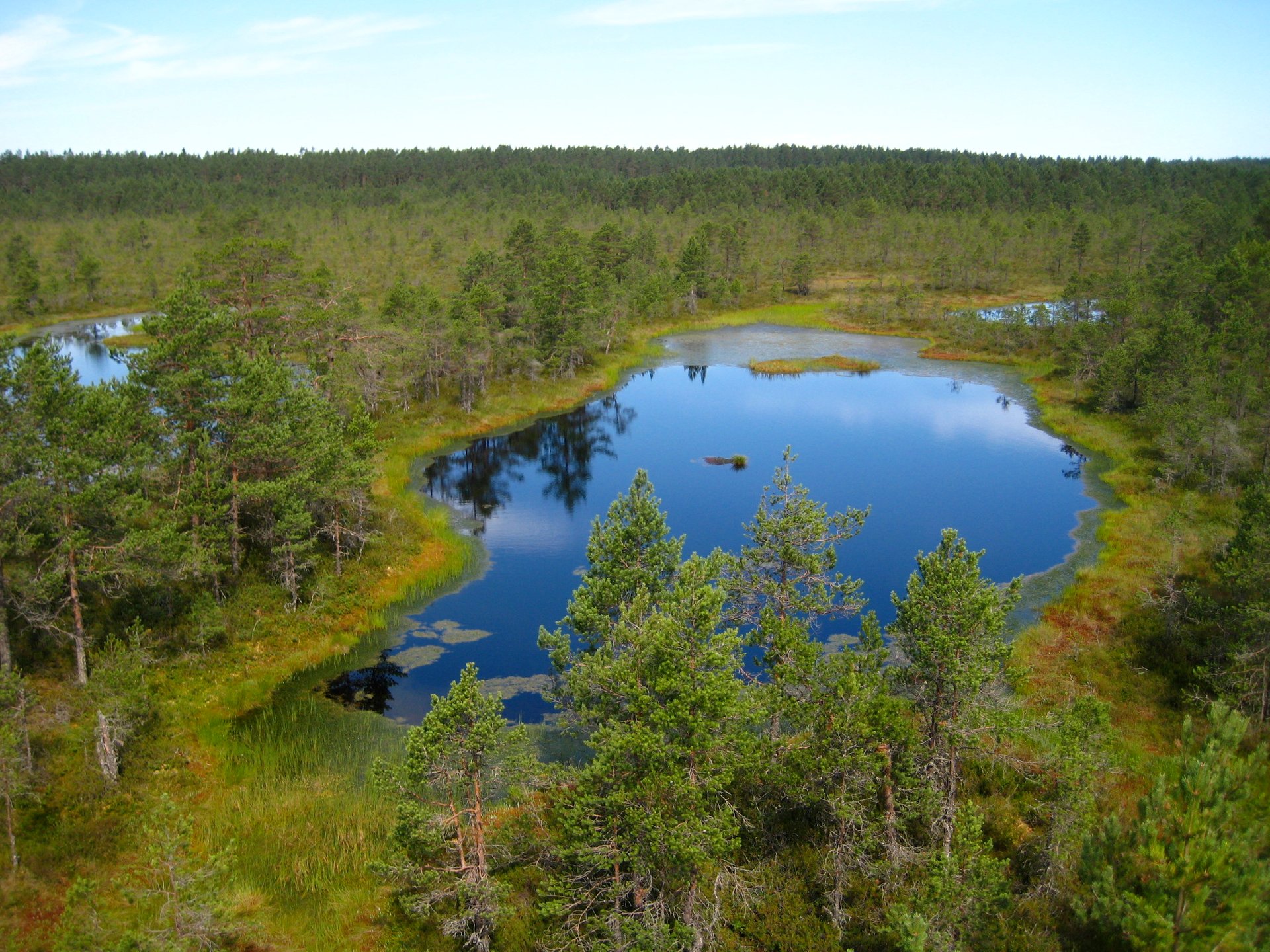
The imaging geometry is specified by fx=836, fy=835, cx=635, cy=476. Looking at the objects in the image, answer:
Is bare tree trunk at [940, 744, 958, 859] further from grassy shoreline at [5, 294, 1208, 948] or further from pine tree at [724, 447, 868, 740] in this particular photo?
pine tree at [724, 447, 868, 740]

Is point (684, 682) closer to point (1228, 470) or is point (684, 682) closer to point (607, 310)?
point (1228, 470)

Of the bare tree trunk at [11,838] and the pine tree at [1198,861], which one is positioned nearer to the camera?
the pine tree at [1198,861]

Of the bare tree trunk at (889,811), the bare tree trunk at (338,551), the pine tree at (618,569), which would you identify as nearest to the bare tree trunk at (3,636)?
the bare tree trunk at (338,551)

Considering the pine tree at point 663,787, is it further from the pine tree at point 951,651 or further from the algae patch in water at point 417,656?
the algae patch in water at point 417,656

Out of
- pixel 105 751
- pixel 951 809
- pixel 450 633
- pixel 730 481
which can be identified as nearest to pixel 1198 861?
pixel 951 809

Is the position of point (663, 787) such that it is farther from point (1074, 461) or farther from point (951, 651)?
point (1074, 461)

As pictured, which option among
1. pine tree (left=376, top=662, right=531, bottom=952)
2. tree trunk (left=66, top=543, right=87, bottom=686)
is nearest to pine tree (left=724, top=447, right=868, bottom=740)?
pine tree (left=376, top=662, right=531, bottom=952)

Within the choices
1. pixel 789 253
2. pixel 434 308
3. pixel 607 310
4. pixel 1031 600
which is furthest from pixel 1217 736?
pixel 789 253
